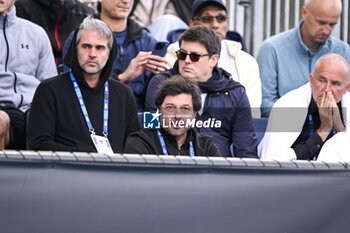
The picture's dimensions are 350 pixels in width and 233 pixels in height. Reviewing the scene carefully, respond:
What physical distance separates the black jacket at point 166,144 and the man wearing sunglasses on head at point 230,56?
68.1 inches

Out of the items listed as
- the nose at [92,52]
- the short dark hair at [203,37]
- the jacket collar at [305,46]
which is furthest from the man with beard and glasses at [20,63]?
the jacket collar at [305,46]

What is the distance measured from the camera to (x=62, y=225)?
2906mm

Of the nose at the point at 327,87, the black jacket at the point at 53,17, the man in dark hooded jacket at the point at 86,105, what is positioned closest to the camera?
the man in dark hooded jacket at the point at 86,105

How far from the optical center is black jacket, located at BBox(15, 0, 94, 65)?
6.25 metres

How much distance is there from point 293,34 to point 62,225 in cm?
419

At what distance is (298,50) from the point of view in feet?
21.6

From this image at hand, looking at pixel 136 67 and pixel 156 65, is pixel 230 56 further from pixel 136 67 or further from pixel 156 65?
pixel 136 67

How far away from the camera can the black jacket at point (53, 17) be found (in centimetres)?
625

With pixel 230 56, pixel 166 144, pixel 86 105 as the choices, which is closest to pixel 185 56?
pixel 86 105

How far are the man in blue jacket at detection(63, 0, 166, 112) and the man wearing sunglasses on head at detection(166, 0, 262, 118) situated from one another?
24cm

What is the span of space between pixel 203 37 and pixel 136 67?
2.25 ft

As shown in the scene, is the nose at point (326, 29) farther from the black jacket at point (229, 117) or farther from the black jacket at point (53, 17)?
the black jacket at point (53, 17)

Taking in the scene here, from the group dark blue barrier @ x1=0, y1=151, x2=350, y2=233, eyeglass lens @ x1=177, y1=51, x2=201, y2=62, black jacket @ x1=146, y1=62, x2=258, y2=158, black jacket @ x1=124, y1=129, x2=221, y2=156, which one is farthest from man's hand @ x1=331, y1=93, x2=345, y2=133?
dark blue barrier @ x1=0, y1=151, x2=350, y2=233

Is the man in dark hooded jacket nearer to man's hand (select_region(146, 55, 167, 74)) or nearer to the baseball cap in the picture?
man's hand (select_region(146, 55, 167, 74))
